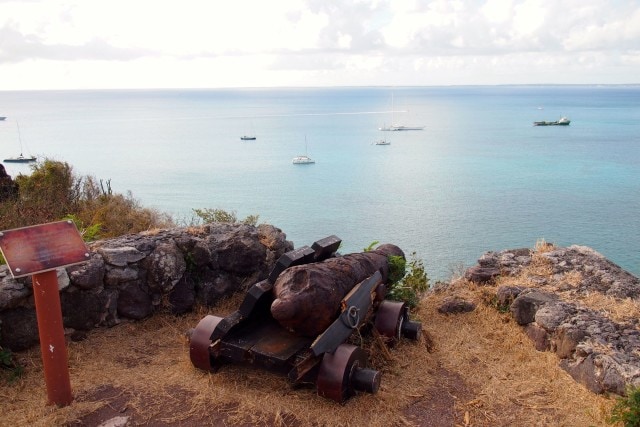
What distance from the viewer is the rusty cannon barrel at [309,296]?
4859mm

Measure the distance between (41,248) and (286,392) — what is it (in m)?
2.26

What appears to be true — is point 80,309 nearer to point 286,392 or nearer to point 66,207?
point 286,392

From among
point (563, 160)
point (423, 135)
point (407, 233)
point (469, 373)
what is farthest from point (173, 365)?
point (423, 135)

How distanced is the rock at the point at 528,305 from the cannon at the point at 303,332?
1599mm

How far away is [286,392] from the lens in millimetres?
4855

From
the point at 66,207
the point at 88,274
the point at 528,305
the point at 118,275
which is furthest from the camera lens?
A: the point at 66,207

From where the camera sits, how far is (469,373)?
5383 mm

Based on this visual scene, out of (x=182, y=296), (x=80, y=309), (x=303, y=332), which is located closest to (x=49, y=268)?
(x=80, y=309)

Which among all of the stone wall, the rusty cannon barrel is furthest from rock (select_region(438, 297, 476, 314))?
the stone wall

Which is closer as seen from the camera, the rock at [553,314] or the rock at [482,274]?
the rock at [553,314]

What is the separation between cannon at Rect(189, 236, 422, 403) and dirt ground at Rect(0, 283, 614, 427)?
20cm

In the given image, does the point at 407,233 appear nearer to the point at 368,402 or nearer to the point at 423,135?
the point at 368,402

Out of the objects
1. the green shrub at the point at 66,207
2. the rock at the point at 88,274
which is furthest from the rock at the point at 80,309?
the green shrub at the point at 66,207

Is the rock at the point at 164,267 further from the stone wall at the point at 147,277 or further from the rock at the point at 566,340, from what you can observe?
the rock at the point at 566,340
